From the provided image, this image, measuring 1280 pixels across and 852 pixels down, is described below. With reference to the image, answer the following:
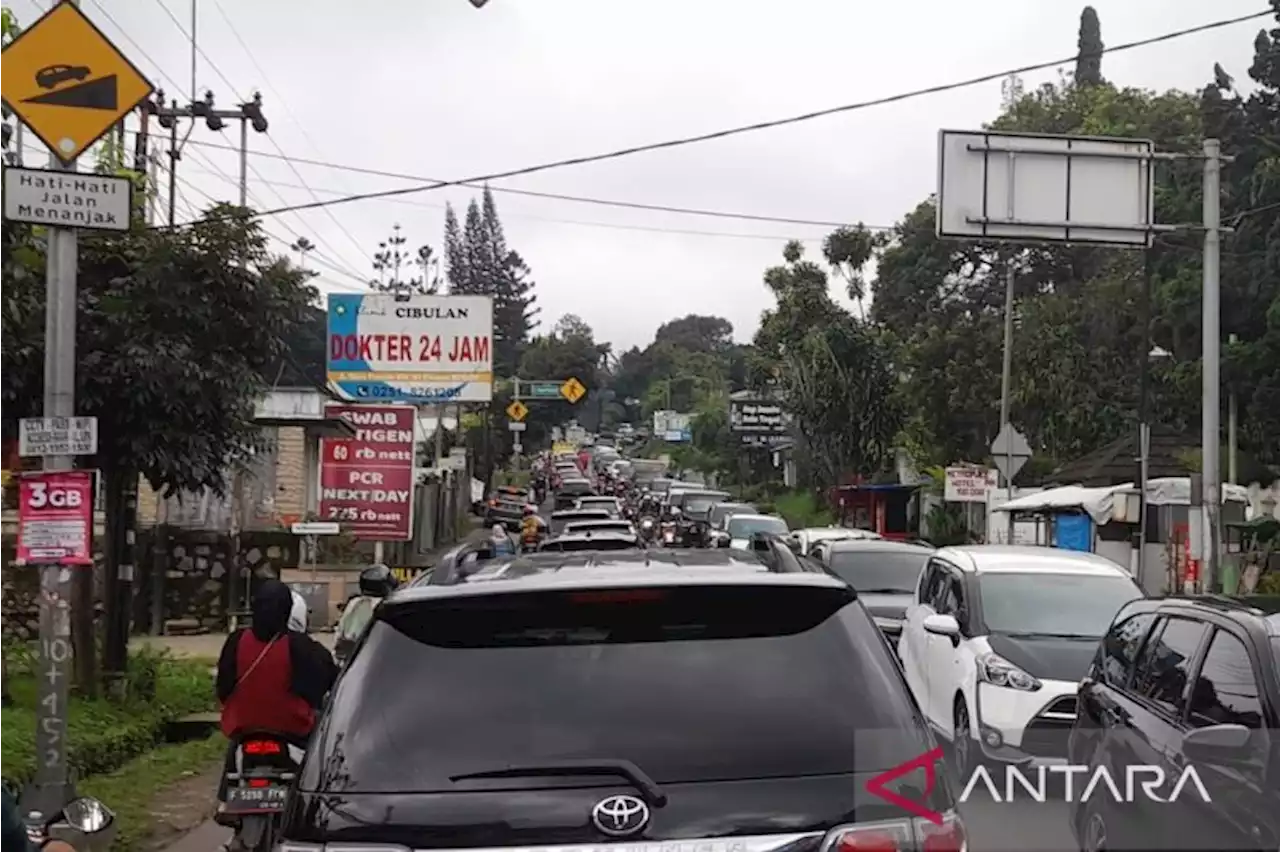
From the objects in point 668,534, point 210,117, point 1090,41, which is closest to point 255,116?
point 210,117

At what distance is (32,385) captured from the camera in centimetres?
1214

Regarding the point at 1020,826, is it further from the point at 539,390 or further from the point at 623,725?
the point at 539,390

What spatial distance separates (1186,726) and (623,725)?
2877 millimetres

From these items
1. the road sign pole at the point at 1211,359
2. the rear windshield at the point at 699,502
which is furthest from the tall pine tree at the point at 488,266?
the road sign pole at the point at 1211,359

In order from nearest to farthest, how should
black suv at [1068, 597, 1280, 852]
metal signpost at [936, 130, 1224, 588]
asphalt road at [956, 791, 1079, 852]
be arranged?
black suv at [1068, 597, 1280, 852] → asphalt road at [956, 791, 1079, 852] → metal signpost at [936, 130, 1224, 588]

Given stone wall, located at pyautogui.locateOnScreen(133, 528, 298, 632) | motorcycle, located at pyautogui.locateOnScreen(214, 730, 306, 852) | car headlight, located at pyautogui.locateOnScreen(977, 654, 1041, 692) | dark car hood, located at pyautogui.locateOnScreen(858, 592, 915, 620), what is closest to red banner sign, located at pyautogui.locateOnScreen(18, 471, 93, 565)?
motorcycle, located at pyautogui.locateOnScreen(214, 730, 306, 852)

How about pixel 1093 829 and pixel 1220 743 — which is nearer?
pixel 1220 743

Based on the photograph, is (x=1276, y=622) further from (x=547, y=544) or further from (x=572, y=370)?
(x=572, y=370)

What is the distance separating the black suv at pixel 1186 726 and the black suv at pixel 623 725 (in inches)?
58.0

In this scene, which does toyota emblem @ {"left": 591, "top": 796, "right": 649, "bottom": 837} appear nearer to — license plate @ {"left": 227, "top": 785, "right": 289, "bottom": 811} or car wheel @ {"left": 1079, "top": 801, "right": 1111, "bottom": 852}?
car wheel @ {"left": 1079, "top": 801, "right": 1111, "bottom": 852}

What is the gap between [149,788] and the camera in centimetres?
1079

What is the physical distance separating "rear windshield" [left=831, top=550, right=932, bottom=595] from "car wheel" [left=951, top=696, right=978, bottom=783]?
19.7ft

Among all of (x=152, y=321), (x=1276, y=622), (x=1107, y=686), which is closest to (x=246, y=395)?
(x=152, y=321)

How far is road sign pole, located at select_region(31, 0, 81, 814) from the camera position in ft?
28.6
